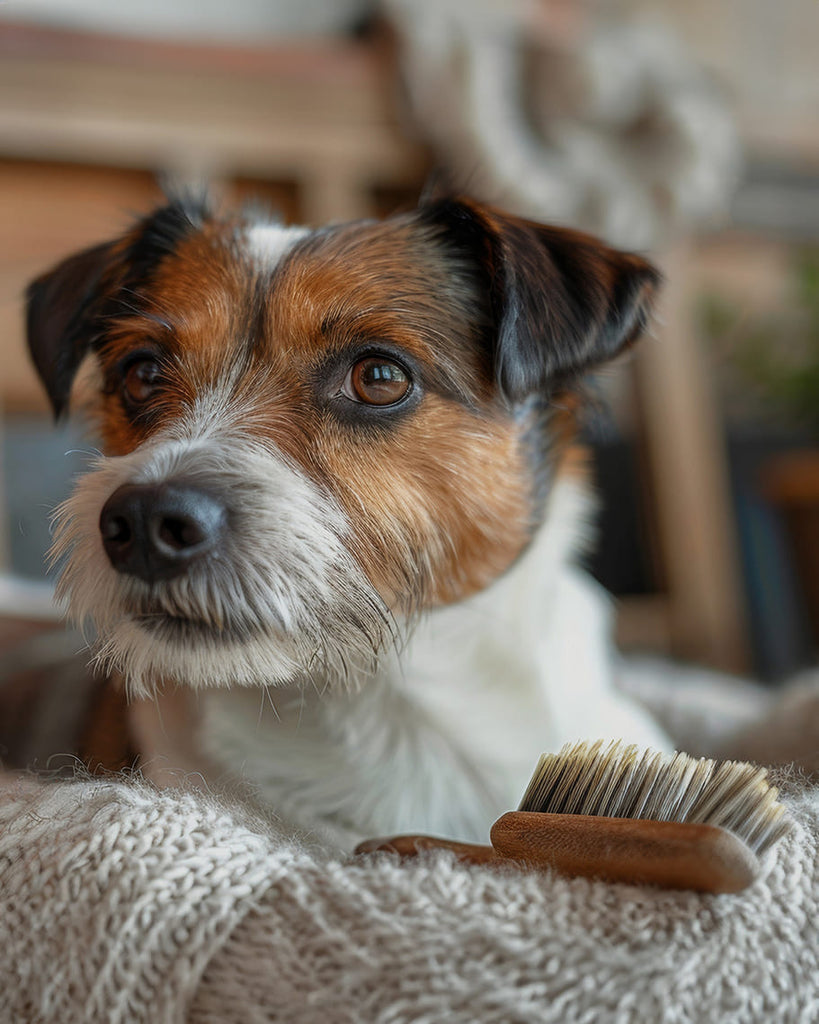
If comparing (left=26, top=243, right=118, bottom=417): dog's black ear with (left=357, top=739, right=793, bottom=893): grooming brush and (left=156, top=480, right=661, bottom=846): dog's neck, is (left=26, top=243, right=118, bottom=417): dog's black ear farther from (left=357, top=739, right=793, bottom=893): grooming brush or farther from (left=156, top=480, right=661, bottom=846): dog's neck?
(left=357, top=739, right=793, bottom=893): grooming brush

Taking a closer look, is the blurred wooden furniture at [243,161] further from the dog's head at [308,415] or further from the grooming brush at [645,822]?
the grooming brush at [645,822]

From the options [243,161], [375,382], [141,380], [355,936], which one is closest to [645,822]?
[355,936]

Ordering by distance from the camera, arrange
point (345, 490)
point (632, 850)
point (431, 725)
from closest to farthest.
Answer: point (632, 850) < point (345, 490) < point (431, 725)

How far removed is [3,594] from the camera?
2.01 meters

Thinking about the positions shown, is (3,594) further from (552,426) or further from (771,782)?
(771,782)

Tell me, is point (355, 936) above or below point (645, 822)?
below

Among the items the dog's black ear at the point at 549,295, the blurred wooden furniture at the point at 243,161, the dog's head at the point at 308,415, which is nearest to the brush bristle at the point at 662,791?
the dog's head at the point at 308,415

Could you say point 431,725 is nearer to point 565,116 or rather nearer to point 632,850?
point 632,850

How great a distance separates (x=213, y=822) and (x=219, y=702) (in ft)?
1.10

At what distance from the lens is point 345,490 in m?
1.00

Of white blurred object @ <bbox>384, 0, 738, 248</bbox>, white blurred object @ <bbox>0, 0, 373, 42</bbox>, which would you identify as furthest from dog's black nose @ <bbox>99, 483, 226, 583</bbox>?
white blurred object @ <bbox>0, 0, 373, 42</bbox>

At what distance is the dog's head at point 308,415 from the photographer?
2.94ft

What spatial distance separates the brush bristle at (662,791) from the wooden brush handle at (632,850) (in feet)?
0.09

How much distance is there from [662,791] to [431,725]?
0.48 meters
